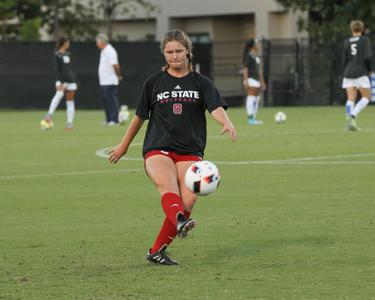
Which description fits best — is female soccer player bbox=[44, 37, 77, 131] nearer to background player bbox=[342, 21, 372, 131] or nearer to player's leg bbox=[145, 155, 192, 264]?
background player bbox=[342, 21, 372, 131]

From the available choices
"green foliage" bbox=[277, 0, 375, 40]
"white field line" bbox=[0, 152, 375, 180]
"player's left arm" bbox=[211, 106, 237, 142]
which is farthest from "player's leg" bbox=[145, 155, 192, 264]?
"green foliage" bbox=[277, 0, 375, 40]

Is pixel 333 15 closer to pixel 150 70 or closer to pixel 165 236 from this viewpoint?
pixel 150 70

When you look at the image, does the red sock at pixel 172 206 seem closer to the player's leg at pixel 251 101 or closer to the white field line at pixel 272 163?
the white field line at pixel 272 163

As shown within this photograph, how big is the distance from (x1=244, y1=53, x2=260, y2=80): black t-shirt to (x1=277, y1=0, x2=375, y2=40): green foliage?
1791 cm

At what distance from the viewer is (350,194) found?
1419 centimetres

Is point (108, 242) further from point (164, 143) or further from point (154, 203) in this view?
point (154, 203)

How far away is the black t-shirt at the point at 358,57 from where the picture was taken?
87.4 ft

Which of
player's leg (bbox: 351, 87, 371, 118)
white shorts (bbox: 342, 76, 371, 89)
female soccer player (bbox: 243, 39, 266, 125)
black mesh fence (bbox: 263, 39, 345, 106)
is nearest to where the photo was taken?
player's leg (bbox: 351, 87, 371, 118)

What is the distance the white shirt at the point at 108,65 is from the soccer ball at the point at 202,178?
856 inches

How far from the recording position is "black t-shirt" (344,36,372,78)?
26.6 metres

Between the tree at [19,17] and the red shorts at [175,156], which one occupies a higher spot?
the red shorts at [175,156]

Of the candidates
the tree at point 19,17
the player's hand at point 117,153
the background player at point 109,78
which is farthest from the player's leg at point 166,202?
the tree at point 19,17

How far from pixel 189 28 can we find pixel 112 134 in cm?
3739

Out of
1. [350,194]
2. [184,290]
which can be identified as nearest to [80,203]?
[350,194]
